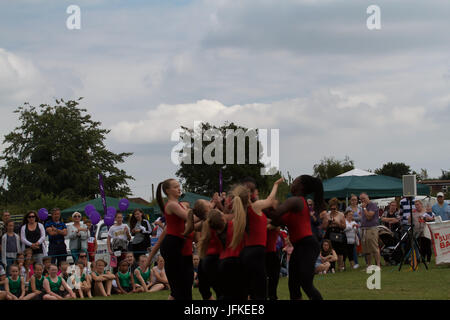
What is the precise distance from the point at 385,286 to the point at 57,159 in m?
51.9

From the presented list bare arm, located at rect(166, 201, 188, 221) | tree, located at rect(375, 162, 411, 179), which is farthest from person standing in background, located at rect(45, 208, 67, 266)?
tree, located at rect(375, 162, 411, 179)

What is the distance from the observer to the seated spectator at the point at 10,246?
547 inches

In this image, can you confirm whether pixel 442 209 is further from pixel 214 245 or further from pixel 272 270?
pixel 214 245

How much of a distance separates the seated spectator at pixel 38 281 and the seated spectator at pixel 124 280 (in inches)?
62.1

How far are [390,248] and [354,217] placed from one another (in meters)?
1.33

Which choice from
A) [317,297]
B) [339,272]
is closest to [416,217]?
[339,272]

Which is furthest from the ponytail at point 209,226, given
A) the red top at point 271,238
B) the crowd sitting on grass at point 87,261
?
the crowd sitting on grass at point 87,261

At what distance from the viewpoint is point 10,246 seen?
13930mm

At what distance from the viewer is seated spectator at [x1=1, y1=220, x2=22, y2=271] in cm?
1389

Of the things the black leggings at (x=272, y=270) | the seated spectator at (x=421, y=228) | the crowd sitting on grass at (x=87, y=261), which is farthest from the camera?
the seated spectator at (x=421, y=228)

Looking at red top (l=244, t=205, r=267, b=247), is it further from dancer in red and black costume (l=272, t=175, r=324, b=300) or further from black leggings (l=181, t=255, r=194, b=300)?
black leggings (l=181, t=255, r=194, b=300)

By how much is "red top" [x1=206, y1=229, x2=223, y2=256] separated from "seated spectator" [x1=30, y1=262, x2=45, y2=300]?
575 centimetres

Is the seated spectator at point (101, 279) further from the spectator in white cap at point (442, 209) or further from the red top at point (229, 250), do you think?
the spectator in white cap at point (442, 209)
